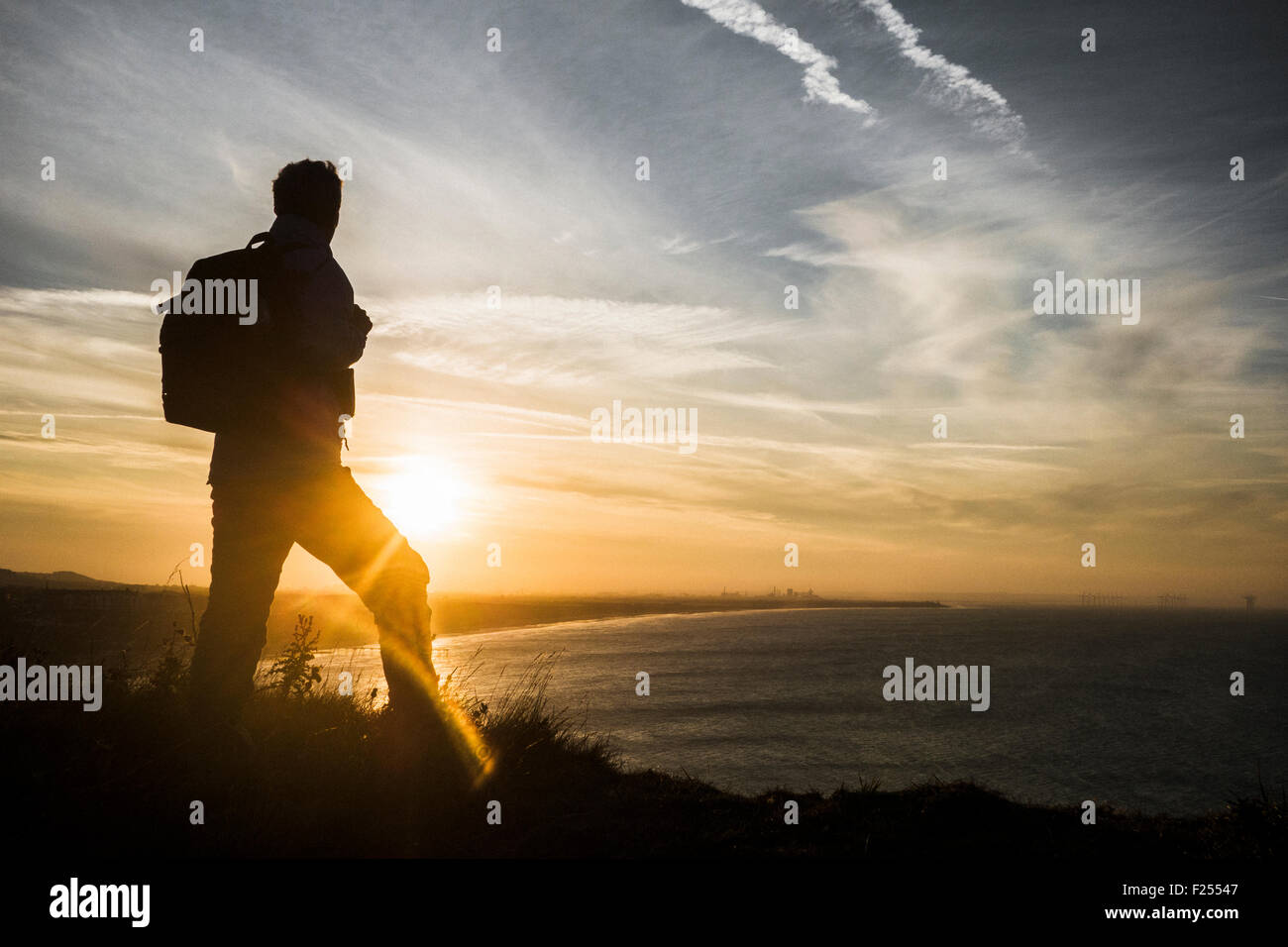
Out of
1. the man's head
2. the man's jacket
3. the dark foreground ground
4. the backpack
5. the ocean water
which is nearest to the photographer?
the dark foreground ground

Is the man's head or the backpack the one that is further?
the man's head

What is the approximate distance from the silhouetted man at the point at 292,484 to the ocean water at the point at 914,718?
9.77 ft

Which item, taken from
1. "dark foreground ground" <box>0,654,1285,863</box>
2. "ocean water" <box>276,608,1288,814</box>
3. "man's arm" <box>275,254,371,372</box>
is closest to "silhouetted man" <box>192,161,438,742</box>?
"man's arm" <box>275,254,371,372</box>

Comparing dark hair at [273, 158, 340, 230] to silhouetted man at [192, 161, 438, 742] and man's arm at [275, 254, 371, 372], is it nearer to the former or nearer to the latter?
silhouetted man at [192, 161, 438, 742]

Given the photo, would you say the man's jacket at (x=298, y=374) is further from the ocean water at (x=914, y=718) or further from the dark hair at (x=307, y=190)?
the ocean water at (x=914, y=718)

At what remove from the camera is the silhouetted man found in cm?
378

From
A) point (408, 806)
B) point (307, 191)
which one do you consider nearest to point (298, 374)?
point (307, 191)

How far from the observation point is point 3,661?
16.7 ft

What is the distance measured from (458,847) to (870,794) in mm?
3962

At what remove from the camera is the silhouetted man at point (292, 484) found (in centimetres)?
378

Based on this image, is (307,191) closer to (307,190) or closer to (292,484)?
(307,190)

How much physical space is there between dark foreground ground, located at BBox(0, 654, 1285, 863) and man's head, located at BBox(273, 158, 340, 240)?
9.97ft
